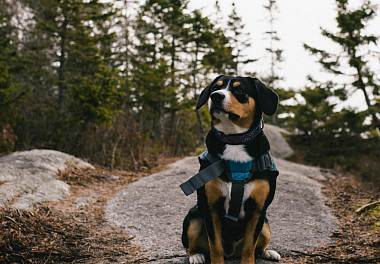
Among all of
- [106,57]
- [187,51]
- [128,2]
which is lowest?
[106,57]

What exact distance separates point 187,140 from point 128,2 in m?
8.29

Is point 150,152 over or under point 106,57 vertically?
under

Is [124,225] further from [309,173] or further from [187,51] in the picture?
[187,51]

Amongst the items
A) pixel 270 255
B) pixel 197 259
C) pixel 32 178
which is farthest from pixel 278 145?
pixel 197 259

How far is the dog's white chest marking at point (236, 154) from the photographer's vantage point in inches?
110

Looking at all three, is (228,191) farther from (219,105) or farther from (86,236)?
(86,236)

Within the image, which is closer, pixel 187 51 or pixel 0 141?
pixel 0 141

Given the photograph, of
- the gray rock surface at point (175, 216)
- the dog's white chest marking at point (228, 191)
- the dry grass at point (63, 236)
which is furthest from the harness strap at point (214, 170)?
the dry grass at point (63, 236)

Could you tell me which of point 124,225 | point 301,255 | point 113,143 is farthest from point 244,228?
point 113,143

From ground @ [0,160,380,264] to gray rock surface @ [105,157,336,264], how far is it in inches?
8.2

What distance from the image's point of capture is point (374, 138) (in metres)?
16.0

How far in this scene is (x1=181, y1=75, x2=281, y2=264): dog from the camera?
2719 mm

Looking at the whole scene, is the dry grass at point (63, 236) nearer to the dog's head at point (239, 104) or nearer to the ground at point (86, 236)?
the ground at point (86, 236)

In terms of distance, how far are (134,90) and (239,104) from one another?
1178 centimetres
